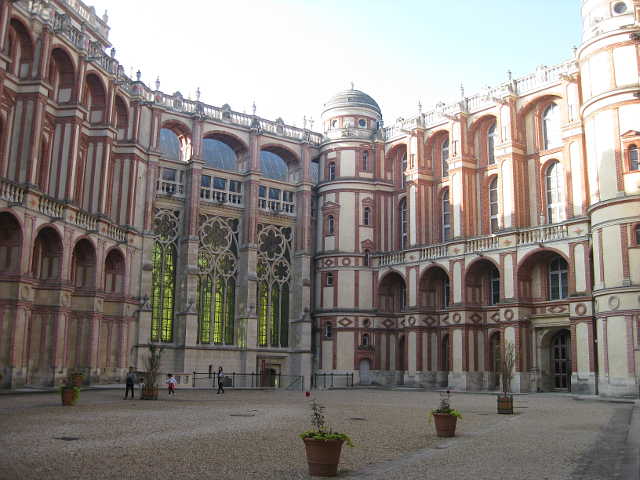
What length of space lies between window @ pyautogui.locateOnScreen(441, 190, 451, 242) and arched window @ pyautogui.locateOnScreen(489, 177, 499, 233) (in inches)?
144

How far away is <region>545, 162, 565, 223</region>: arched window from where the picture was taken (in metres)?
43.7

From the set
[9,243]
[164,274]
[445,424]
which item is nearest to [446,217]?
[164,274]


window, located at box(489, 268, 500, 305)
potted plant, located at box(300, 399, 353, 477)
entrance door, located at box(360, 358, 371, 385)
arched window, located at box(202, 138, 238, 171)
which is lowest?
potted plant, located at box(300, 399, 353, 477)

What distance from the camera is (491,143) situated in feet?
160

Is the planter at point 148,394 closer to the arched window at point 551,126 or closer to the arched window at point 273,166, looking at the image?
the arched window at point 551,126

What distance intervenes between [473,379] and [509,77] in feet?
67.6

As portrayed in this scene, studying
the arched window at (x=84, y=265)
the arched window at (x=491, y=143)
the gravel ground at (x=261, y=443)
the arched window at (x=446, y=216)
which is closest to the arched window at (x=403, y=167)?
the arched window at (x=446, y=216)

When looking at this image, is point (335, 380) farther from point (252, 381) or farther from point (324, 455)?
point (324, 455)

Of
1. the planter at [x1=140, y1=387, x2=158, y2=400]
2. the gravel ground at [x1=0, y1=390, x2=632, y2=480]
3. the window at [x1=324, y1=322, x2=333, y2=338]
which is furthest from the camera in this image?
the window at [x1=324, y1=322, x2=333, y2=338]

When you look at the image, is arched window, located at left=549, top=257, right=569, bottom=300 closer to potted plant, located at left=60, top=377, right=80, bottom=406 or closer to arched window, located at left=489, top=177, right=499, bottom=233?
arched window, located at left=489, top=177, right=499, bottom=233

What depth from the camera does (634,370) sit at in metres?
32.8

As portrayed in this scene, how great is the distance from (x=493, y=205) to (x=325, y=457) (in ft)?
126

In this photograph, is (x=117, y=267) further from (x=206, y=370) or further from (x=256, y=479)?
(x=256, y=479)

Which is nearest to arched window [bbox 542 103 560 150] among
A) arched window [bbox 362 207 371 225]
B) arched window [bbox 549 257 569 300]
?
arched window [bbox 549 257 569 300]
